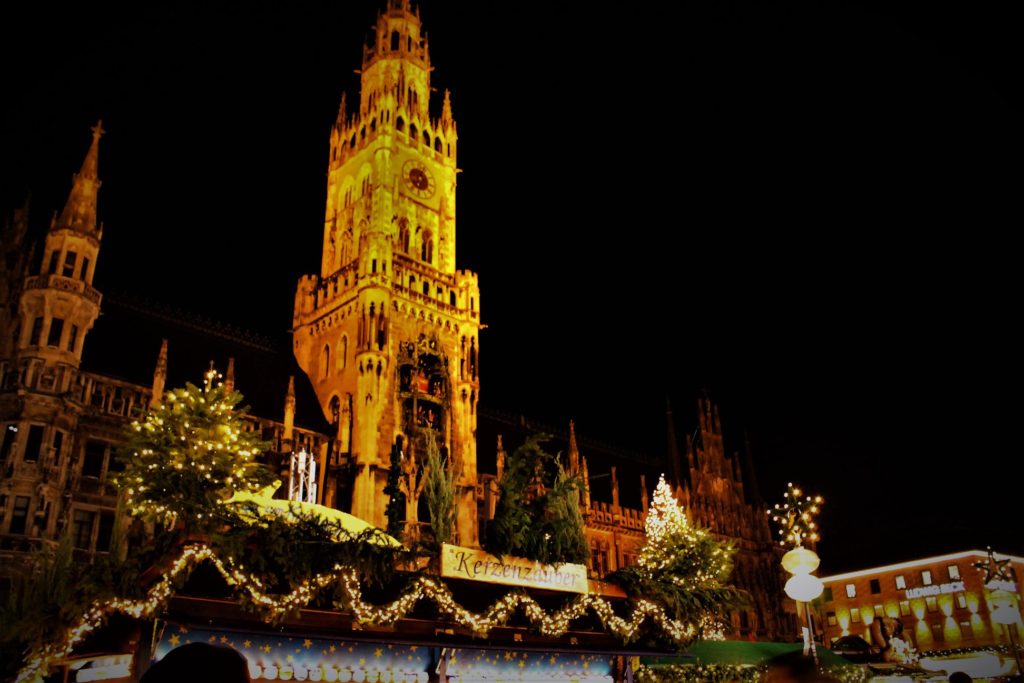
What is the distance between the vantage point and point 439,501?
18.5 meters

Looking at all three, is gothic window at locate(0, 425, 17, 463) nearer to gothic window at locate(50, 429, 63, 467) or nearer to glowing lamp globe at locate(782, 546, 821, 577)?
gothic window at locate(50, 429, 63, 467)

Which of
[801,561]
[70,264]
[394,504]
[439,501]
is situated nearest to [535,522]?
[439,501]

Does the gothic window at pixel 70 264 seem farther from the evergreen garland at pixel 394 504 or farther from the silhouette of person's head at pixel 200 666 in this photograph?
the silhouette of person's head at pixel 200 666

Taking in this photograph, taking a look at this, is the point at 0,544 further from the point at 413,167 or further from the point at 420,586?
the point at 413,167

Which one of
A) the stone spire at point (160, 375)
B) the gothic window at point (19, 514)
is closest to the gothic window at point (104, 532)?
the gothic window at point (19, 514)

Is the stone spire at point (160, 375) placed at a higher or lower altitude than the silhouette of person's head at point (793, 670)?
higher

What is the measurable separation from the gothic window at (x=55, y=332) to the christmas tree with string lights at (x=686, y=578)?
78.4 ft

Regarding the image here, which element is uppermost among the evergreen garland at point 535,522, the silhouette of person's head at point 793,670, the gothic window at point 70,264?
the gothic window at point 70,264

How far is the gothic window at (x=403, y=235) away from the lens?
156 ft

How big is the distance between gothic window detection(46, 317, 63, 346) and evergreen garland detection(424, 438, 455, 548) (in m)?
20.5

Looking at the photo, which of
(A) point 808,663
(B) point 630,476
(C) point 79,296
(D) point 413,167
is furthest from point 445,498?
(B) point 630,476

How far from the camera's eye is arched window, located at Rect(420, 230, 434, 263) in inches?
1916

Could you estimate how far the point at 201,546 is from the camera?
45.5 feet

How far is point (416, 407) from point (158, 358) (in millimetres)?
12254
